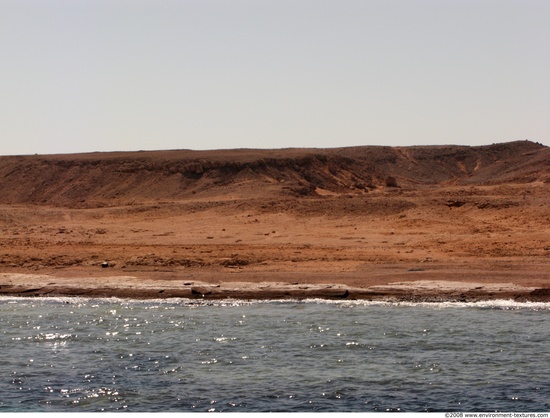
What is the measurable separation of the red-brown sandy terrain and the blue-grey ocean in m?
1.48

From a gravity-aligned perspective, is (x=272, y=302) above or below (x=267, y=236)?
below

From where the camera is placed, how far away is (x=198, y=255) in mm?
27906

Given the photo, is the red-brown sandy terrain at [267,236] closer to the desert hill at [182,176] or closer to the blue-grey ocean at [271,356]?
the desert hill at [182,176]

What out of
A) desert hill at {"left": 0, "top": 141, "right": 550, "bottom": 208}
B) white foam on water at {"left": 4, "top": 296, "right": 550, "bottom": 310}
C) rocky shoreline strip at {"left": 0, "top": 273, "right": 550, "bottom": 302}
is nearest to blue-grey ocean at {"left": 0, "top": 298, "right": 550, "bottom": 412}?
white foam on water at {"left": 4, "top": 296, "right": 550, "bottom": 310}

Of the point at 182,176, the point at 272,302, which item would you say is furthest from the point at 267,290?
the point at 182,176

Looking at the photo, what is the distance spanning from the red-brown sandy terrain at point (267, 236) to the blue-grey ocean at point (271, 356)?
148 centimetres

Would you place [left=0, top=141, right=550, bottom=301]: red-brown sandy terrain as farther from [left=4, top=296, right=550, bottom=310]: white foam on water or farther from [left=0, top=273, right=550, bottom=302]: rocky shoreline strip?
[left=4, top=296, right=550, bottom=310]: white foam on water

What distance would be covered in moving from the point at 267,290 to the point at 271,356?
6240mm

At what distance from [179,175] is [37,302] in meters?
30.5

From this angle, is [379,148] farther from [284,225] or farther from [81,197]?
[284,225]

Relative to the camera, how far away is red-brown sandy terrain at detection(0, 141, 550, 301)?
23.7 meters

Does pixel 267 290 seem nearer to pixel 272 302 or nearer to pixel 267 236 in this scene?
pixel 272 302

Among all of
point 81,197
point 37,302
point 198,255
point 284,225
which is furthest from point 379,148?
point 37,302

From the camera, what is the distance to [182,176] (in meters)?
53.3
